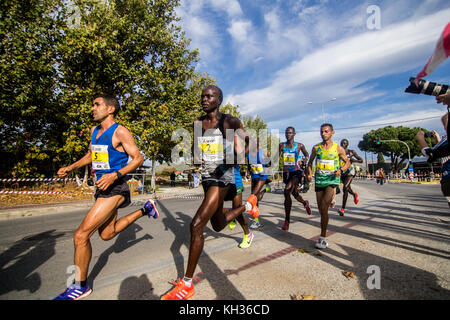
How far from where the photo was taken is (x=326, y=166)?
414cm

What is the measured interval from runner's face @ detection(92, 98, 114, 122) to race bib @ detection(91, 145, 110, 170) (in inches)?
14.7

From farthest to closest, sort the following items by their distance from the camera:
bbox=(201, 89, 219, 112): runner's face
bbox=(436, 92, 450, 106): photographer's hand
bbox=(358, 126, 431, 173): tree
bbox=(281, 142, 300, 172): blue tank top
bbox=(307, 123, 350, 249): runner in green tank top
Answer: bbox=(358, 126, 431, 173): tree → bbox=(281, 142, 300, 172): blue tank top → bbox=(307, 123, 350, 249): runner in green tank top → bbox=(201, 89, 219, 112): runner's face → bbox=(436, 92, 450, 106): photographer's hand

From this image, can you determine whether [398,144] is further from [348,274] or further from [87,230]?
[87,230]

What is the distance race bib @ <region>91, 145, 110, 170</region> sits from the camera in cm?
270

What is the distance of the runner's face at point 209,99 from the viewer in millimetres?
2893

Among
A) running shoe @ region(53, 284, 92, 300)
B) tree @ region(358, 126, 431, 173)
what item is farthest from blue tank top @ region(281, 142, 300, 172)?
tree @ region(358, 126, 431, 173)

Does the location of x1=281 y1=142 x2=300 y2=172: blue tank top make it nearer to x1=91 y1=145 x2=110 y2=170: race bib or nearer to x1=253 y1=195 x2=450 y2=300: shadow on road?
x1=253 y1=195 x2=450 y2=300: shadow on road

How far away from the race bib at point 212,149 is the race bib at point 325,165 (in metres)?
2.28

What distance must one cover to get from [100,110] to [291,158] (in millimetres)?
4421

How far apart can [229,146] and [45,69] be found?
44.2ft

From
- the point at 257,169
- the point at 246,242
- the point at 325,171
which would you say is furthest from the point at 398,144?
the point at 246,242

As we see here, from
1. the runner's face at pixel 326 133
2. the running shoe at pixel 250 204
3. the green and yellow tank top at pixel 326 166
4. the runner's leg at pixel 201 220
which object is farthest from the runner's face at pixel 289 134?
the runner's leg at pixel 201 220

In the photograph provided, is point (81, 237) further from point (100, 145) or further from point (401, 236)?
point (401, 236)
